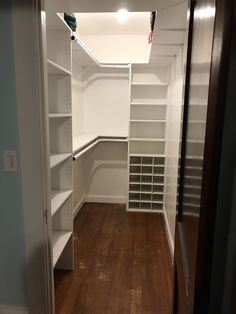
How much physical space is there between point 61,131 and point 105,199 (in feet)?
7.15

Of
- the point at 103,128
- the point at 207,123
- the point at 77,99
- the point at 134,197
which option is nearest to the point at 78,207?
the point at 134,197

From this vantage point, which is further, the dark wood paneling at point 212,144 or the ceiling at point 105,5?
the ceiling at point 105,5

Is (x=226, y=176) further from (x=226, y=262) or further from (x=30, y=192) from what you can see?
(x=30, y=192)

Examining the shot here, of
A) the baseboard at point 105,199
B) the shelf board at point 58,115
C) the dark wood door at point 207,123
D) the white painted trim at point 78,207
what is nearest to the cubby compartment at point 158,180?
the baseboard at point 105,199

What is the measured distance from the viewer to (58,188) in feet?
7.52

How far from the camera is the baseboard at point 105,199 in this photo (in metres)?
4.12

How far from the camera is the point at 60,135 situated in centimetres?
219

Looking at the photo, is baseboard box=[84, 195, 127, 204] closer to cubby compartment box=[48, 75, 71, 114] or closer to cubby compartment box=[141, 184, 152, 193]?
cubby compartment box=[141, 184, 152, 193]

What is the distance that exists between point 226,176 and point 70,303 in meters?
1.81

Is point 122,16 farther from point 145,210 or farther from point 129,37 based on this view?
point 145,210

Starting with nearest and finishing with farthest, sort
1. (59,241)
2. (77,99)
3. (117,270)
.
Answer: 1. (59,241)
2. (117,270)
3. (77,99)

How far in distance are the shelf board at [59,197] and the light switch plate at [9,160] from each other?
0.51m

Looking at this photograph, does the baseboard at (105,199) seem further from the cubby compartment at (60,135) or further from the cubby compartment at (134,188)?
the cubby compartment at (60,135)

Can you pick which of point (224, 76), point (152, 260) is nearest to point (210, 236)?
point (224, 76)
